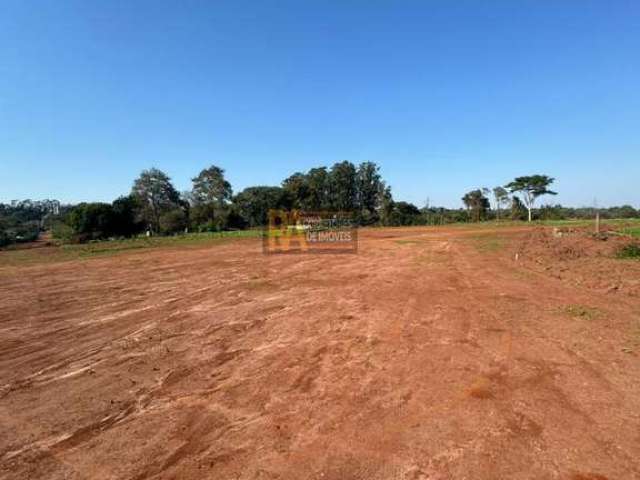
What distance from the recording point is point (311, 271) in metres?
11.7

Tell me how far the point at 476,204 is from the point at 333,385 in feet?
162

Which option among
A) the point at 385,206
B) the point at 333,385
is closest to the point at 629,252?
the point at 333,385

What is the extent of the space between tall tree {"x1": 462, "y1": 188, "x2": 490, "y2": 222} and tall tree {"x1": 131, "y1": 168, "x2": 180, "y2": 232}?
43.0 metres

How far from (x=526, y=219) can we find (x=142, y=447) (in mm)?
49051

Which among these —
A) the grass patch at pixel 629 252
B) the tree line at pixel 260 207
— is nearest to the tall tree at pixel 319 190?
the tree line at pixel 260 207

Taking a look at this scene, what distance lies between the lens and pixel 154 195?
49125 millimetres

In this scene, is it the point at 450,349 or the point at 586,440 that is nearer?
the point at 586,440

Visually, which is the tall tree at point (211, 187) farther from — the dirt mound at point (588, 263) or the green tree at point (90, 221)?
the dirt mound at point (588, 263)

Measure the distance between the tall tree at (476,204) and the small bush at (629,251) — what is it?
3709 centimetres

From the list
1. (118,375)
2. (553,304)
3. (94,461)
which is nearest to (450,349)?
(553,304)

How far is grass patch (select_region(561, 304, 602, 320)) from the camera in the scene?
18.3 ft

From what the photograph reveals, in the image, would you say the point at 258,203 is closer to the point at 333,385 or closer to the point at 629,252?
the point at 629,252

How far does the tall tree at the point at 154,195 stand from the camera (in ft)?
151

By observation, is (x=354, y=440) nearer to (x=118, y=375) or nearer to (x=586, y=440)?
(x=586, y=440)
